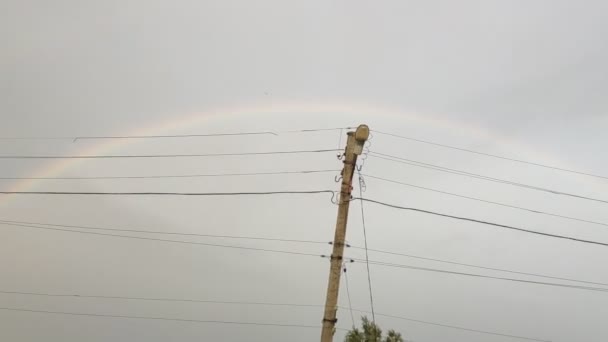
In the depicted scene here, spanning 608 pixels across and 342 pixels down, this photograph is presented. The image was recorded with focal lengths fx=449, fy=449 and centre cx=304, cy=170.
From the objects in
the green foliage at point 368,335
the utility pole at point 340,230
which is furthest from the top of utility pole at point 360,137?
the green foliage at point 368,335

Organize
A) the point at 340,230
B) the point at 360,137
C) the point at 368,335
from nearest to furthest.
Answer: the point at 340,230
the point at 360,137
the point at 368,335

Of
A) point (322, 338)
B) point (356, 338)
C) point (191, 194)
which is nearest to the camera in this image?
point (322, 338)

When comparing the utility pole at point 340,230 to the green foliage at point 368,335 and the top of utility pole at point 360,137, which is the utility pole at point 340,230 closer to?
the top of utility pole at point 360,137

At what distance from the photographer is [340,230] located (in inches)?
475

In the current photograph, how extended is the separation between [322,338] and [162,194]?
6.93 metres

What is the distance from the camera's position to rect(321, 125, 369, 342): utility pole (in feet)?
38.1

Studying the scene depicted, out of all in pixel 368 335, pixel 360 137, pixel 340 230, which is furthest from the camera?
pixel 368 335

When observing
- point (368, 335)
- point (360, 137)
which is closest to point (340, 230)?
point (360, 137)

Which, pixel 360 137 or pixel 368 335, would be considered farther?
pixel 368 335

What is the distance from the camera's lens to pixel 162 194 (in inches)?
576

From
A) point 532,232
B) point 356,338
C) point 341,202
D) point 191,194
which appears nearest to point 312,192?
point 341,202

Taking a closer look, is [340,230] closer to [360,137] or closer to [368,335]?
[360,137]

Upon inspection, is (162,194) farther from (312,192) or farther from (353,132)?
(353,132)

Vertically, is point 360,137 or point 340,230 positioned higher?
point 360,137
